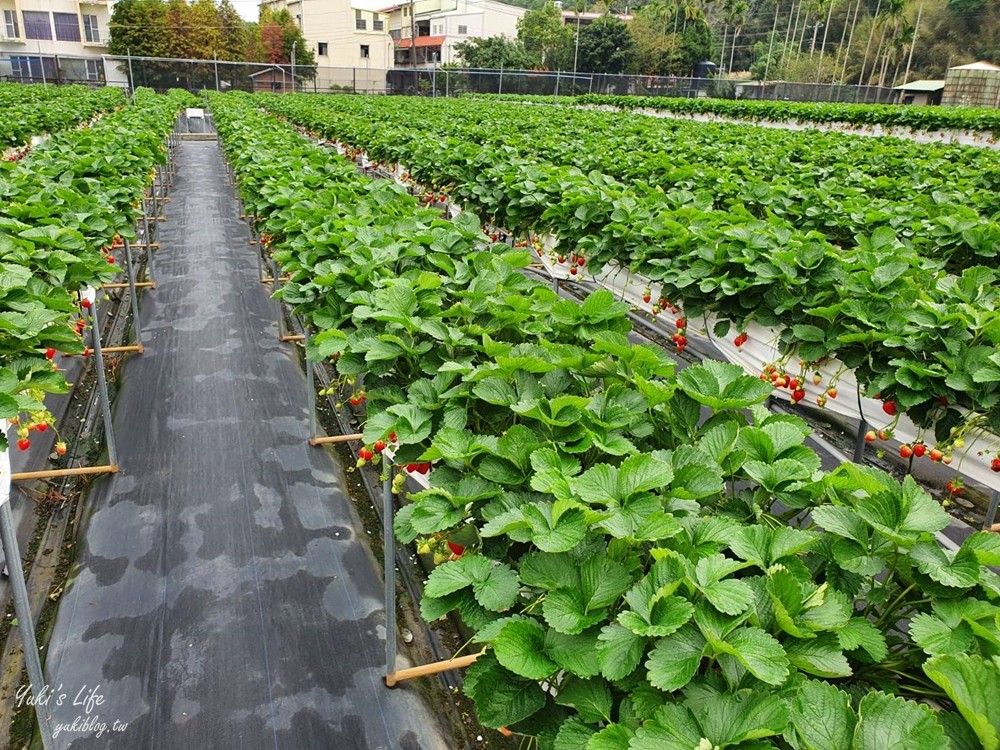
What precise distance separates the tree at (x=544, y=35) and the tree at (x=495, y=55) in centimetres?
160

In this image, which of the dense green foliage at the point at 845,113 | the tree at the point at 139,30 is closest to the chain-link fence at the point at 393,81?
the tree at the point at 139,30

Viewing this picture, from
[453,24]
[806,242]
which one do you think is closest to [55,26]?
[453,24]

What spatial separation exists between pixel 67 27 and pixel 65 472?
54758 mm

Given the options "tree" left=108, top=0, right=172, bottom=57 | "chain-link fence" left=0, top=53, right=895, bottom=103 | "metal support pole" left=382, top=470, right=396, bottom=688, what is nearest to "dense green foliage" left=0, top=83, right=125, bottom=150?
"metal support pole" left=382, top=470, right=396, bottom=688

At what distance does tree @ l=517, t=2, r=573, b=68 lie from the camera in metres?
56.4

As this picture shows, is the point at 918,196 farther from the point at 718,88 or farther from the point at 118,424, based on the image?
the point at 718,88

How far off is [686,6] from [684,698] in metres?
64.9

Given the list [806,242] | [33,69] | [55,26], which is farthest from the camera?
[55,26]

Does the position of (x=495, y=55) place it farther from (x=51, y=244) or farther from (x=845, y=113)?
(x=51, y=244)

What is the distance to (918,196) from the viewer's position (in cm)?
663

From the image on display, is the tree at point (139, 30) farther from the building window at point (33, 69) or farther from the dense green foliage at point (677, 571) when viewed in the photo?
the dense green foliage at point (677, 571)

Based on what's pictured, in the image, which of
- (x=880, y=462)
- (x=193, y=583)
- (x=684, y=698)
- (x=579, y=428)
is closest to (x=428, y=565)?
(x=193, y=583)

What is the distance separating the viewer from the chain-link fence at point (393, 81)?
3434 cm

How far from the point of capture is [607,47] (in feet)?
171
